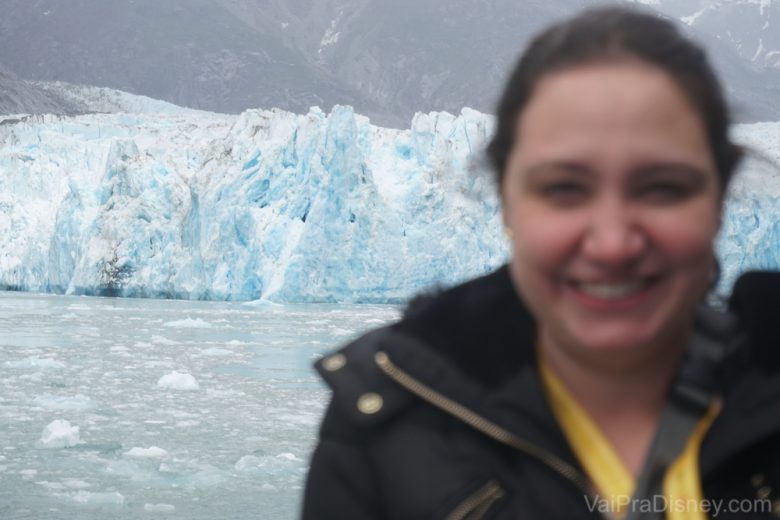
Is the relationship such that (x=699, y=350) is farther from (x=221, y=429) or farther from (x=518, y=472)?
A: (x=221, y=429)

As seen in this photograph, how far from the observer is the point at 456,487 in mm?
853

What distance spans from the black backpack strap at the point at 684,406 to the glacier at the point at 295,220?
17820mm

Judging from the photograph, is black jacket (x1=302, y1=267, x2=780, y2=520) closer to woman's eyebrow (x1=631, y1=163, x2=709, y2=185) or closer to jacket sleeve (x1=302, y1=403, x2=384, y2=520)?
jacket sleeve (x1=302, y1=403, x2=384, y2=520)

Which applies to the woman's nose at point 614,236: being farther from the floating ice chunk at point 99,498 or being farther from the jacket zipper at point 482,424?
the floating ice chunk at point 99,498

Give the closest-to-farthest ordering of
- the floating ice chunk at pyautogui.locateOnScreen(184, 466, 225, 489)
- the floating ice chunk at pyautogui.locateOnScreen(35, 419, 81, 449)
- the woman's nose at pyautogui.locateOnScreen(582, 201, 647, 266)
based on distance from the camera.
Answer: the woman's nose at pyautogui.locateOnScreen(582, 201, 647, 266)
the floating ice chunk at pyautogui.locateOnScreen(184, 466, 225, 489)
the floating ice chunk at pyautogui.locateOnScreen(35, 419, 81, 449)

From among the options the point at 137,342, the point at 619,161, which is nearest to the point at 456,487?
the point at 619,161

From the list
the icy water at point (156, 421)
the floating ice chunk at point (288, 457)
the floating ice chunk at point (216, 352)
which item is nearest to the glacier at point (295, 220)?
the icy water at point (156, 421)

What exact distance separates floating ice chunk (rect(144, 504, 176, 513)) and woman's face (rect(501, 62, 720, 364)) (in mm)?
3761

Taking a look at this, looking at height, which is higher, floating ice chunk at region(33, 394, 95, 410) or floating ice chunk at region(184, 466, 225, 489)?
floating ice chunk at region(184, 466, 225, 489)

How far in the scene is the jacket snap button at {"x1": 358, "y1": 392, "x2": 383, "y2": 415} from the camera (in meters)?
0.87

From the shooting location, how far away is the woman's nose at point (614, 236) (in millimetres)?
792

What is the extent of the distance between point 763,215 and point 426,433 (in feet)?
61.8

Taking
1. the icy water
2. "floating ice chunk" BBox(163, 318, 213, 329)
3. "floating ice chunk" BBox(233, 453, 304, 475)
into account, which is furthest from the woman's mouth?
"floating ice chunk" BBox(163, 318, 213, 329)

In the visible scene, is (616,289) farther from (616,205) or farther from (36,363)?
(36,363)
